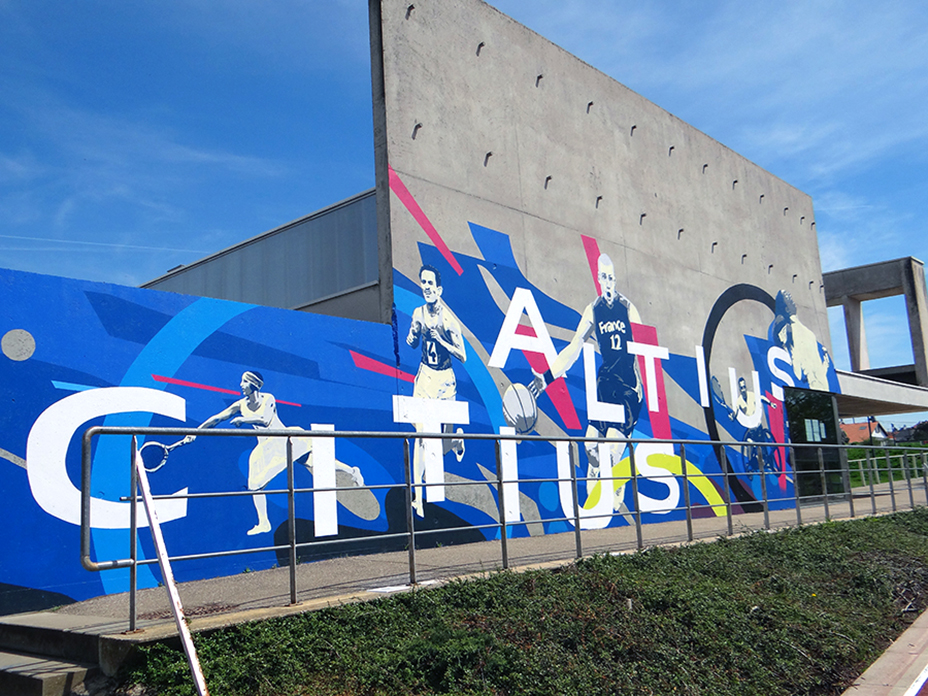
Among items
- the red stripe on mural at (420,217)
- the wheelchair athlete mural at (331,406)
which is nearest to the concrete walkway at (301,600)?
the wheelchair athlete mural at (331,406)

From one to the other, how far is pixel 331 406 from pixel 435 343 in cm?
212

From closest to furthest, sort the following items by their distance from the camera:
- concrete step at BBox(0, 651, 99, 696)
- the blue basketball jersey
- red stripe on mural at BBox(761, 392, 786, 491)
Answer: concrete step at BBox(0, 651, 99, 696) → the blue basketball jersey → red stripe on mural at BBox(761, 392, 786, 491)

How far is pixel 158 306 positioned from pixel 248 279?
19.1 ft

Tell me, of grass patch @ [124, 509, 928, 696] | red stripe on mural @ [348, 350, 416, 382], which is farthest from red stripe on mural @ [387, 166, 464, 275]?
grass patch @ [124, 509, 928, 696]

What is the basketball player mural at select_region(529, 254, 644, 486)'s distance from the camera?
14039 mm

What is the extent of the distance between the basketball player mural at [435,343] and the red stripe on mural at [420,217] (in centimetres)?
41

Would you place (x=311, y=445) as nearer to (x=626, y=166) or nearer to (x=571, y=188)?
(x=571, y=188)

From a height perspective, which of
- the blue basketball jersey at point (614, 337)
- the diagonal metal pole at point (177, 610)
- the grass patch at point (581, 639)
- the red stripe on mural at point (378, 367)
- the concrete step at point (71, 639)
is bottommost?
the grass patch at point (581, 639)

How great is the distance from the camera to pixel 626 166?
16422mm

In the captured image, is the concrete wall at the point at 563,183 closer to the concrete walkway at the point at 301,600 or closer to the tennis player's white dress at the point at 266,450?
the tennis player's white dress at the point at 266,450

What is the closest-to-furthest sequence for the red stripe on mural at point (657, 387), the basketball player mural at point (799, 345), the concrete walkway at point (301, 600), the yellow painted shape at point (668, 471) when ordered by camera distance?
the concrete walkway at point (301, 600) → the yellow painted shape at point (668, 471) → the red stripe on mural at point (657, 387) → the basketball player mural at point (799, 345)

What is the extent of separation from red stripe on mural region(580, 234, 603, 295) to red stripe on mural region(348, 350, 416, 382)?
519 centimetres

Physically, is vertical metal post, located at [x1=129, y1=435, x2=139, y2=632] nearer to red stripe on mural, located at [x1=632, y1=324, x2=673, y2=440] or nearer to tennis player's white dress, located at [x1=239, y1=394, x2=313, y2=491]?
tennis player's white dress, located at [x1=239, y1=394, x2=313, y2=491]

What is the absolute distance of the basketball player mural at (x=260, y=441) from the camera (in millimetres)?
8961
